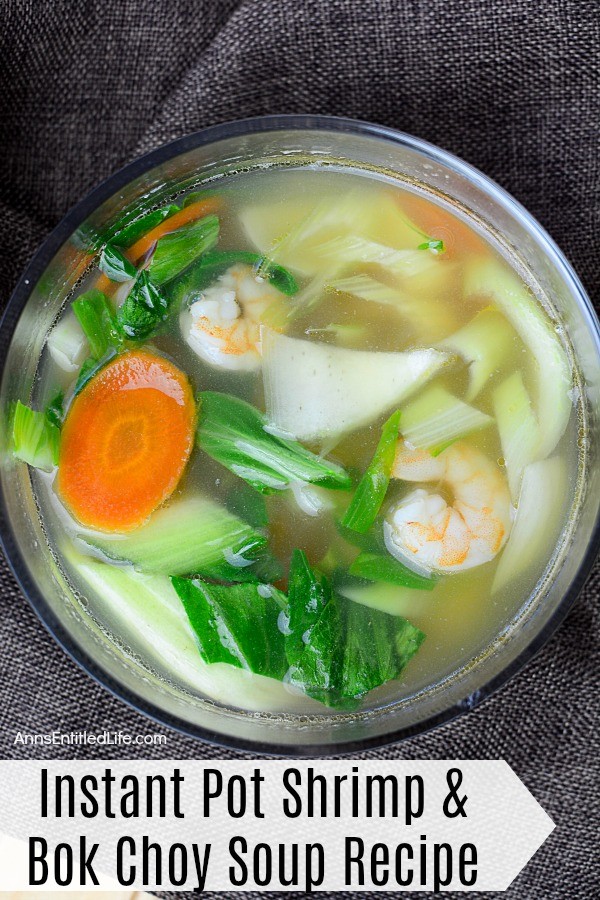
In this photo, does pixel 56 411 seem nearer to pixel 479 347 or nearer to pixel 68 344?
pixel 68 344

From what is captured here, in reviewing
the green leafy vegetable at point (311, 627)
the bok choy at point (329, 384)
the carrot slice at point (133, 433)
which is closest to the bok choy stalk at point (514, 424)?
the bok choy at point (329, 384)

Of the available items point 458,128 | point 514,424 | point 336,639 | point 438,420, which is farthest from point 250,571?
point 458,128

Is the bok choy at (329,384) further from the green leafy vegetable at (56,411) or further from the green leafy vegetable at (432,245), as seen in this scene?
the green leafy vegetable at (56,411)

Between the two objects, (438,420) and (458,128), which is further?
(458,128)

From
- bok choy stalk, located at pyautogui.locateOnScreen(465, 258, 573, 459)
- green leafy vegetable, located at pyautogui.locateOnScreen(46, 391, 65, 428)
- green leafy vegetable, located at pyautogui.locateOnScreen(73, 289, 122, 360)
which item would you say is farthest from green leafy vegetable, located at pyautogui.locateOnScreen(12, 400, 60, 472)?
bok choy stalk, located at pyautogui.locateOnScreen(465, 258, 573, 459)

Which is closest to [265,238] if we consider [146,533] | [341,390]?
[341,390]

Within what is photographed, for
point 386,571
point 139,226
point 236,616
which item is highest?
point 139,226

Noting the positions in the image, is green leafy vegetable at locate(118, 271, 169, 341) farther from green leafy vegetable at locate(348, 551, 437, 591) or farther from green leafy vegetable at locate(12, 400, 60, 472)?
green leafy vegetable at locate(348, 551, 437, 591)
